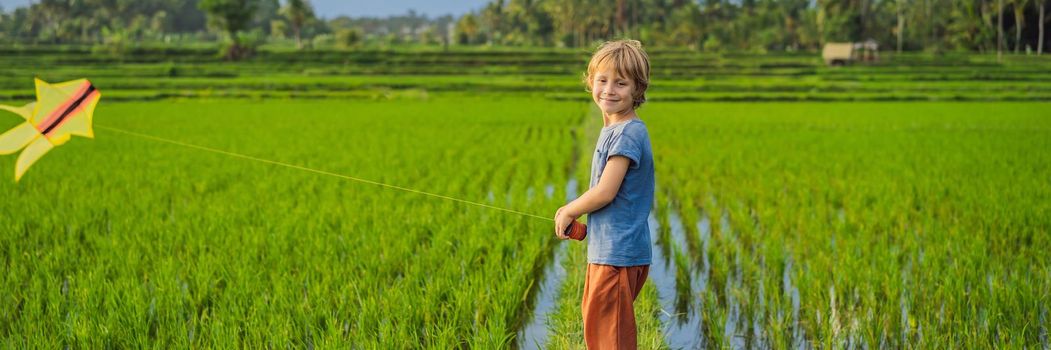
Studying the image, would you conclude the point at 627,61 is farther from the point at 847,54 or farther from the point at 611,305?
the point at 847,54

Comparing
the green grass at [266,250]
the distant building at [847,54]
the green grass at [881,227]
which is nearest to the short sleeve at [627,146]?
the green grass at [266,250]

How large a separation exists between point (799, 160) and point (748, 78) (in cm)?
1988

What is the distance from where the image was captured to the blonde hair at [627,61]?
1.69 metres

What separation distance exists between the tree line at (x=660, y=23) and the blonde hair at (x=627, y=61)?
31.1 metres

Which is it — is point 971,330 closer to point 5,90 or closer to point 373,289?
point 373,289

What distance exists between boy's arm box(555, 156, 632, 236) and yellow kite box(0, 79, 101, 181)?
Answer: 4.32 ft

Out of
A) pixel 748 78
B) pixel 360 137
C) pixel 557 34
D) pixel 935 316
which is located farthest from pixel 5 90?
pixel 557 34

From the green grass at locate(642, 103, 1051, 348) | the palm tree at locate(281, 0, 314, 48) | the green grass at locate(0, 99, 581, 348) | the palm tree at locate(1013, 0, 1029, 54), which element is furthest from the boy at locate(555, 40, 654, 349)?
the palm tree at locate(281, 0, 314, 48)

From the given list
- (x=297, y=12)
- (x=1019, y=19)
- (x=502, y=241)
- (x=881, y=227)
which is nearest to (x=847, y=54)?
(x=1019, y=19)

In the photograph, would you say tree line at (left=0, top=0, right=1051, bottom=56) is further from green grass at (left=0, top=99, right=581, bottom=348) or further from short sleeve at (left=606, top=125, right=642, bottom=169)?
short sleeve at (left=606, top=125, right=642, bottom=169)

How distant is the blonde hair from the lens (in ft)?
5.54

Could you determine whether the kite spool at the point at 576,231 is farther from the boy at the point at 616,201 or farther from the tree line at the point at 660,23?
the tree line at the point at 660,23

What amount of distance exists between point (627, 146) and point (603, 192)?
11 centimetres

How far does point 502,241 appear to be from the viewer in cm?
387
